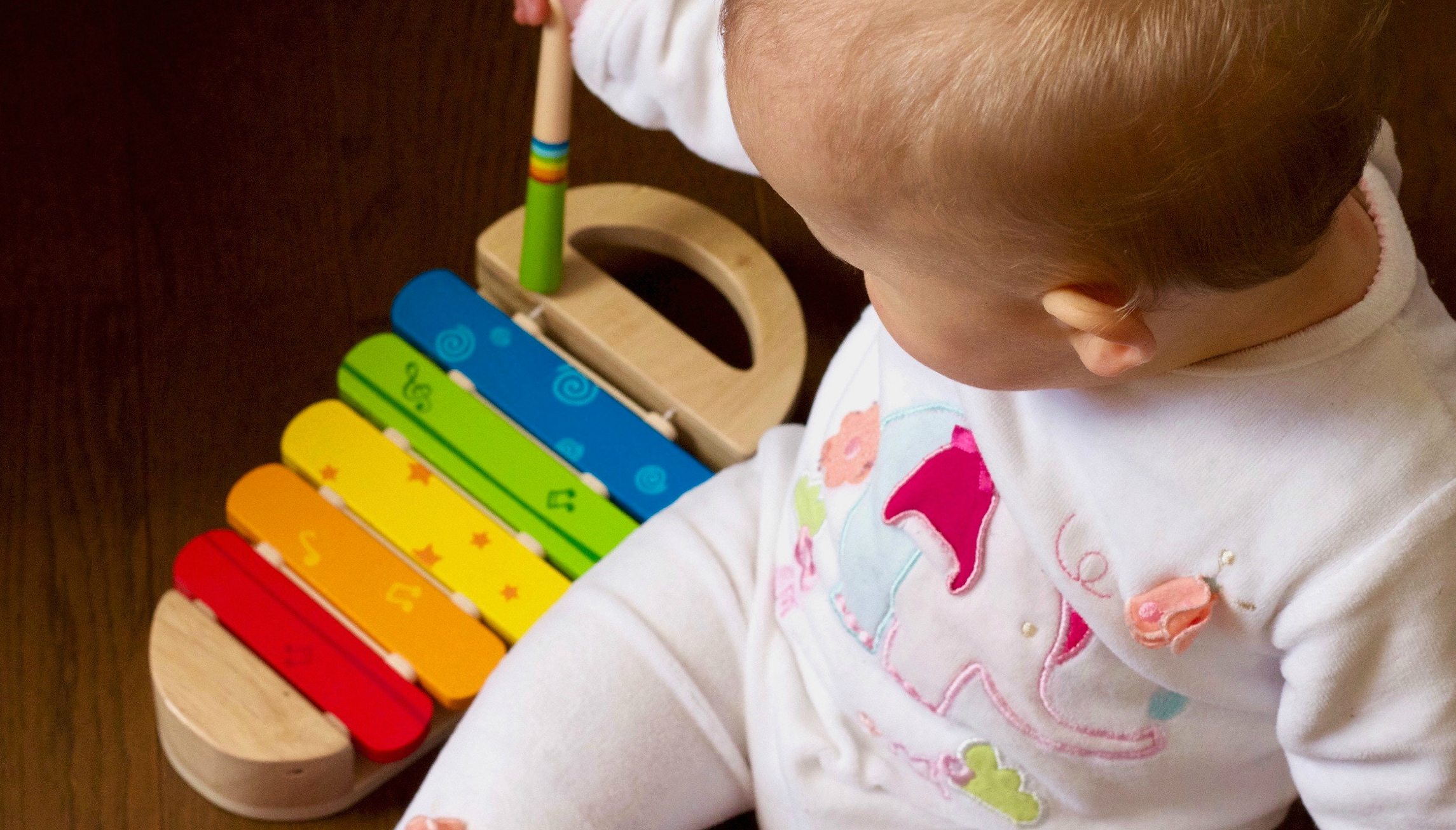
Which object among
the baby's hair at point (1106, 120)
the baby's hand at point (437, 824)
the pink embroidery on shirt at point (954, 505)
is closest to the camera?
the baby's hair at point (1106, 120)

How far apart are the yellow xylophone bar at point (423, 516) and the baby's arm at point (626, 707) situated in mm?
89

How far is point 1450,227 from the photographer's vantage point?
1.23m

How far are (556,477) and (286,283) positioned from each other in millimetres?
351

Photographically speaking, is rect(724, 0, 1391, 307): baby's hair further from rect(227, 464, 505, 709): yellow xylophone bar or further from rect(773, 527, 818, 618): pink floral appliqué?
rect(227, 464, 505, 709): yellow xylophone bar

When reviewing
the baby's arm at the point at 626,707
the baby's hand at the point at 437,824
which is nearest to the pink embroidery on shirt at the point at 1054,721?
the baby's arm at the point at 626,707

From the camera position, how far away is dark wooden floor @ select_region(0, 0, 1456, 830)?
3.18 feet

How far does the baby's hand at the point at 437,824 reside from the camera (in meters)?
0.72

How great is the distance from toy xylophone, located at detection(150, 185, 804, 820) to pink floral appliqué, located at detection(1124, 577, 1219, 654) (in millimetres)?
416

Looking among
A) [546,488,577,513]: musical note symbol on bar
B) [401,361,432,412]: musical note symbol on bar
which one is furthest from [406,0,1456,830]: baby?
[401,361,432,412]: musical note symbol on bar

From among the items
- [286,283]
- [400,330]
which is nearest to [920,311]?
[400,330]

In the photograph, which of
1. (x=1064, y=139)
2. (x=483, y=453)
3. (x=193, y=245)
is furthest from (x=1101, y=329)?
(x=193, y=245)

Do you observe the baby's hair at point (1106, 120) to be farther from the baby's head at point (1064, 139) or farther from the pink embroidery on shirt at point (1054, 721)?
the pink embroidery on shirt at point (1054, 721)

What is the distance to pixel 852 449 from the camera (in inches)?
27.5

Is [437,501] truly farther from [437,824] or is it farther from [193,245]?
[193,245]
